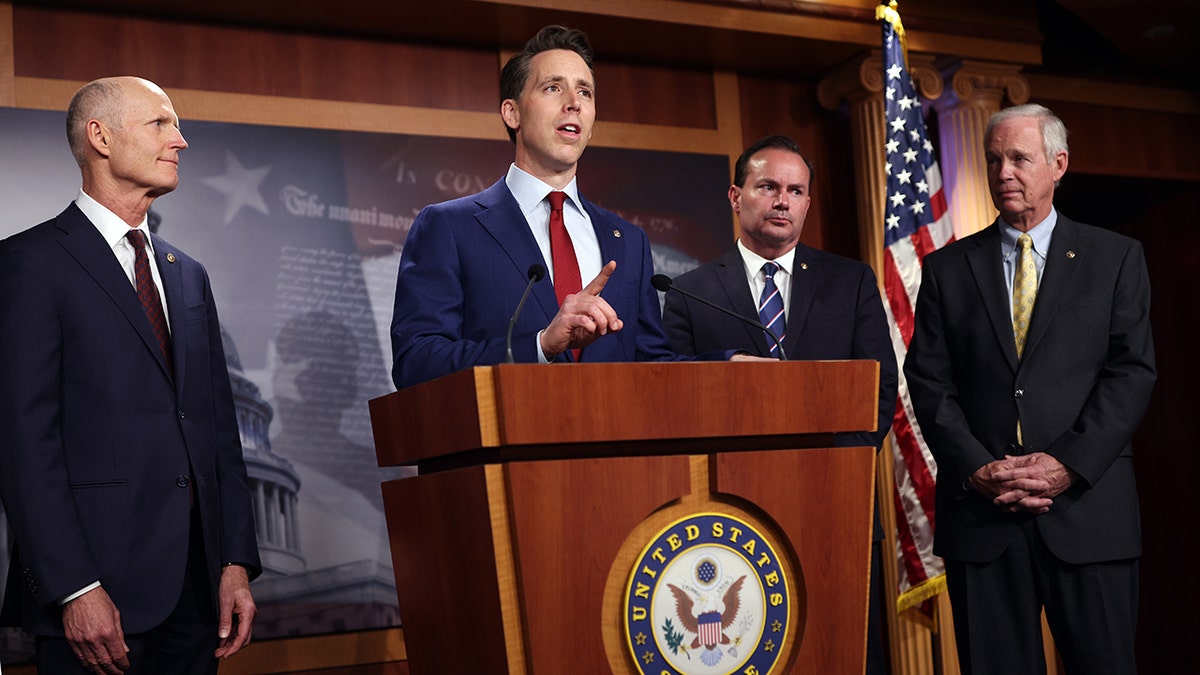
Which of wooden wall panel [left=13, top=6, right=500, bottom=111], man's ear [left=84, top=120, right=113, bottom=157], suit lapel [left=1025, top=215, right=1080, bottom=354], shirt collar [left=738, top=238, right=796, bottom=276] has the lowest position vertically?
suit lapel [left=1025, top=215, right=1080, bottom=354]

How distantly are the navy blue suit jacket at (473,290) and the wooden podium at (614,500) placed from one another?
0.54 ft

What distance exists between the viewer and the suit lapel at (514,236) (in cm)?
222

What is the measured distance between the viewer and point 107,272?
241cm

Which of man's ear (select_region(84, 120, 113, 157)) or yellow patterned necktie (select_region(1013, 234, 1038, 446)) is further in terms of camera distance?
yellow patterned necktie (select_region(1013, 234, 1038, 446))

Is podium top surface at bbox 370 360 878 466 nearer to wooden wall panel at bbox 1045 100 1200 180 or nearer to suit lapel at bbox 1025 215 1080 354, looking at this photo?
suit lapel at bbox 1025 215 1080 354

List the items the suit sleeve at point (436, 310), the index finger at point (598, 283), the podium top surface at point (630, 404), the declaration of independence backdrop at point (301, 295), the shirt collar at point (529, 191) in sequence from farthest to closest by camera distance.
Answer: the declaration of independence backdrop at point (301, 295) < the shirt collar at point (529, 191) < the suit sleeve at point (436, 310) < the index finger at point (598, 283) < the podium top surface at point (630, 404)

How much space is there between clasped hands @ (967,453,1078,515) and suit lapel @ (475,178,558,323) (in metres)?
1.27

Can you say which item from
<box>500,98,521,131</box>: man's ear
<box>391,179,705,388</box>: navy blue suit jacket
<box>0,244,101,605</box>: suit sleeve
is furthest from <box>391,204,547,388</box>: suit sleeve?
<box>0,244,101,605</box>: suit sleeve

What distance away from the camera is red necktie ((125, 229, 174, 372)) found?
2479 millimetres

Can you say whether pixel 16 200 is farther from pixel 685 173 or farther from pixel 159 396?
pixel 685 173

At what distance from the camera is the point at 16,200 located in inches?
158

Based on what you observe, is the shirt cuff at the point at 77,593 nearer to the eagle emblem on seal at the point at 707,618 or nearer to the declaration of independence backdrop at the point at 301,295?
the eagle emblem on seal at the point at 707,618

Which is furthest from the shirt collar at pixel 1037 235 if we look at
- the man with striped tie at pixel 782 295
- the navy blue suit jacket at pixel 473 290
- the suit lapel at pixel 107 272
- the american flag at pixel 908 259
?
the suit lapel at pixel 107 272

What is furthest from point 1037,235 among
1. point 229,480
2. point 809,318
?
point 229,480
